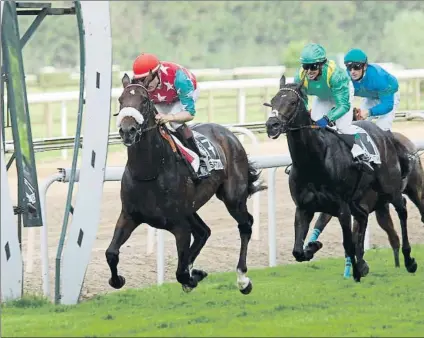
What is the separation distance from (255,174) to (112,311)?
2.08 meters

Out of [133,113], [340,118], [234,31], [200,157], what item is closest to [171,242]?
[340,118]

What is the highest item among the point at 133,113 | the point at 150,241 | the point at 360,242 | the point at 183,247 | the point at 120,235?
the point at 133,113

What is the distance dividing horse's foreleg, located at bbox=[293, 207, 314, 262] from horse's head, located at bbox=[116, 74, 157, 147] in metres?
1.42

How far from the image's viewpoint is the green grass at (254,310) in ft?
20.1

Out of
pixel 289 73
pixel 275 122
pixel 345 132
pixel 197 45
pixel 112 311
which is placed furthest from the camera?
pixel 197 45

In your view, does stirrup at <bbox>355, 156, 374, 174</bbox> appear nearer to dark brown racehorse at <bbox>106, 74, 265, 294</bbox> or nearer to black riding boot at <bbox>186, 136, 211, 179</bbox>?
dark brown racehorse at <bbox>106, 74, 265, 294</bbox>

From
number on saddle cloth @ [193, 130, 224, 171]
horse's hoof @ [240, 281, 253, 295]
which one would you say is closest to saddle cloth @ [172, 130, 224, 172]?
number on saddle cloth @ [193, 130, 224, 171]

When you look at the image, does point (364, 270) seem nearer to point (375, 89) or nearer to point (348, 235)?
point (348, 235)

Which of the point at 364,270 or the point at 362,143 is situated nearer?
the point at 364,270

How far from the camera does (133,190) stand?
23.9ft

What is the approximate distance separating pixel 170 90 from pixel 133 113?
3.01 ft

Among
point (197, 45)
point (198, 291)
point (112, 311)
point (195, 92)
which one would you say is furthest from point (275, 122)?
point (197, 45)

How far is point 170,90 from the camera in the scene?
7.84m

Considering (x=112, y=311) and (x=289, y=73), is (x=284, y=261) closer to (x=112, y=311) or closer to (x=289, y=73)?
(x=112, y=311)
